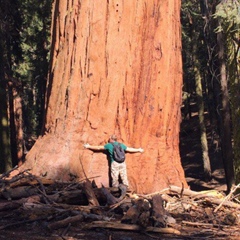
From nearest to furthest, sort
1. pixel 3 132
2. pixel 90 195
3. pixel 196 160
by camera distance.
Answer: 1. pixel 90 195
2. pixel 3 132
3. pixel 196 160

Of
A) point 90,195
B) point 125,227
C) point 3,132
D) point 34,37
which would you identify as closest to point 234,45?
point 3,132

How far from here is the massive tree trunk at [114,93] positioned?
8727mm

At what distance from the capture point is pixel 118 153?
8453 millimetres

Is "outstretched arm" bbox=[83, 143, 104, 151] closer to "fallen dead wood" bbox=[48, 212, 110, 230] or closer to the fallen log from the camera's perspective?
the fallen log

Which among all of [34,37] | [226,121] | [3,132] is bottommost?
[226,121]

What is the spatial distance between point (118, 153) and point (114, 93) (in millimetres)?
1145

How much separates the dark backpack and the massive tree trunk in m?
0.38

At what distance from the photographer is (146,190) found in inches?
346

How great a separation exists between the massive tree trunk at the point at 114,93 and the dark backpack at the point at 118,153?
0.38 meters

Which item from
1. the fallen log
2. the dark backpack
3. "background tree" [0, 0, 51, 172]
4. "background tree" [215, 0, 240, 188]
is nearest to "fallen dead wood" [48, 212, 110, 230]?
the fallen log

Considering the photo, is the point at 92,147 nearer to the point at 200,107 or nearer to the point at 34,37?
the point at 200,107

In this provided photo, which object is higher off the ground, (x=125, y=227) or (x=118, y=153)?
(x=118, y=153)

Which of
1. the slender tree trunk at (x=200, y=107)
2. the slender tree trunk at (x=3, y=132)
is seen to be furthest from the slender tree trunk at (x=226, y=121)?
the slender tree trunk at (x=3, y=132)

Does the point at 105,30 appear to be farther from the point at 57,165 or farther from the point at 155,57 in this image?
the point at 57,165
